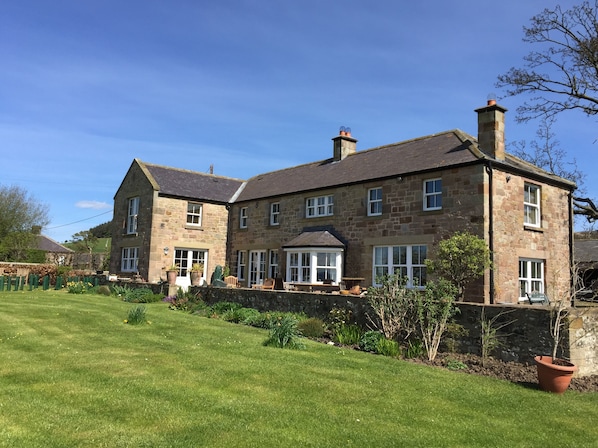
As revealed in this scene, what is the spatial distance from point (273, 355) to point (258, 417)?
383 centimetres

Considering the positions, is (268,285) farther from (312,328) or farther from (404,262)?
(312,328)

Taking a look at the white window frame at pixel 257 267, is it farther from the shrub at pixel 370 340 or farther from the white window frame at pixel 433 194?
the shrub at pixel 370 340

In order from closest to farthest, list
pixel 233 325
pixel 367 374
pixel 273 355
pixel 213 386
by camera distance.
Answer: pixel 213 386, pixel 367 374, pixel 273 355, pixel 233 325

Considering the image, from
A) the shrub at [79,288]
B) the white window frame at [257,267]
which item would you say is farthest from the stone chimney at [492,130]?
the shrub at [79,288]

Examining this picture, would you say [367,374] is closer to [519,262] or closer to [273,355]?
[273,355]

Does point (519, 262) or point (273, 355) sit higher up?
point (519, 262)

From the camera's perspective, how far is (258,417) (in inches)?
233

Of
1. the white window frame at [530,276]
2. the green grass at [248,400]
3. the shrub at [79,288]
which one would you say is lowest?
the green grass at [248,400]

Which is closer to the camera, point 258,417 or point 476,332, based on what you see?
point 258,417

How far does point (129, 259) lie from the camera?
2797 centimetres

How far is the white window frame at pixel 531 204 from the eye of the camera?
58.5 feet

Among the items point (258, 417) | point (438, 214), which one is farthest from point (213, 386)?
point (438, 214)

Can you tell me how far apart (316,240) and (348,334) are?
338 inches

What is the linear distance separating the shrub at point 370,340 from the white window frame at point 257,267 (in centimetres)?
1377
